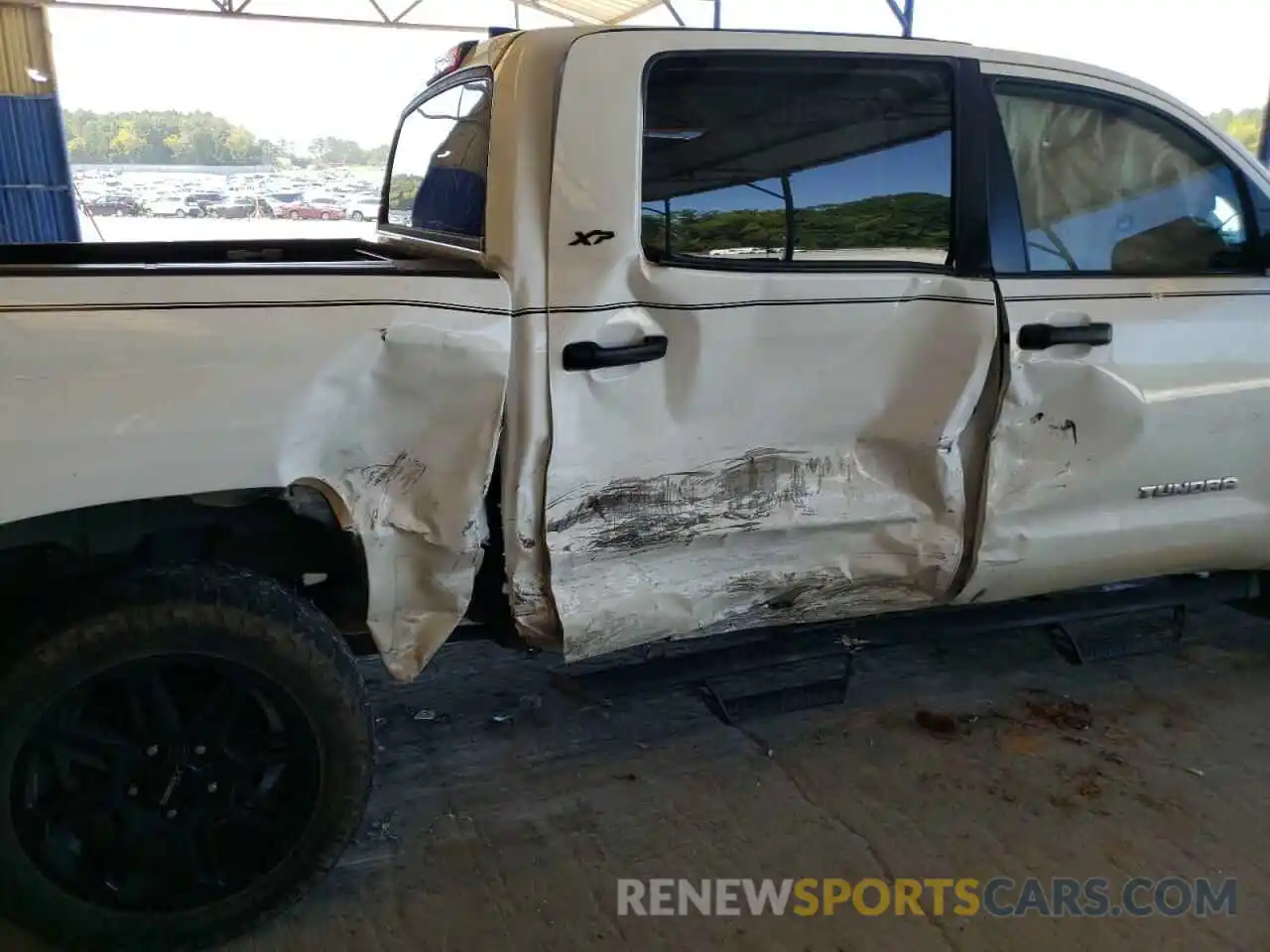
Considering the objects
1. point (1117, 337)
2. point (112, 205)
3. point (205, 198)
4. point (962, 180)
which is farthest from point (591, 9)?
point (1117, 337)

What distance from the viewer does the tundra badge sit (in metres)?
2.82

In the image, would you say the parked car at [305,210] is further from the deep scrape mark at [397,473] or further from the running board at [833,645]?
the deep scrape mark at [397,473]

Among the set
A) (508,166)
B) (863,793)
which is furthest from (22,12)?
(863,793)

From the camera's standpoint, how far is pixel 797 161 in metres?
2.39

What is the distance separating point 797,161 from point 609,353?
70 centimetres

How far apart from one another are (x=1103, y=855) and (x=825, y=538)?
1.03 metres

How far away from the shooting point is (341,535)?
231cm

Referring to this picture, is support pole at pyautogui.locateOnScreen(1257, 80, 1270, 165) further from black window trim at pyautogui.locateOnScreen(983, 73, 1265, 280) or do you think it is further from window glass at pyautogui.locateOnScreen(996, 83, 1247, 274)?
black window trim at pyautogui.locateOnScreen(983, 73, 1265, 280)

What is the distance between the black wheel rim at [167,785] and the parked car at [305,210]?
34.5 ft

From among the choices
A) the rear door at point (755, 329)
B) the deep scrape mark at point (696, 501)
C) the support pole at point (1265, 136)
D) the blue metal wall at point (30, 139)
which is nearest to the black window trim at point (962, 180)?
the rear door at point (755, 329)

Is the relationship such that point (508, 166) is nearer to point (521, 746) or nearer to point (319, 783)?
point (319, 783)

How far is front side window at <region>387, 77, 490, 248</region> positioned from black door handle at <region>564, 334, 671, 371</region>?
0.37 metres

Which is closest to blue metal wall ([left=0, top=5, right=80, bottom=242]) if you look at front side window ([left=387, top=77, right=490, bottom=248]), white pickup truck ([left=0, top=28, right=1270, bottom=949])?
front side window ([left=387, top=77, right=490, bottom=248])

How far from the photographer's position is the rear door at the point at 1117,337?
2598 millimetres
